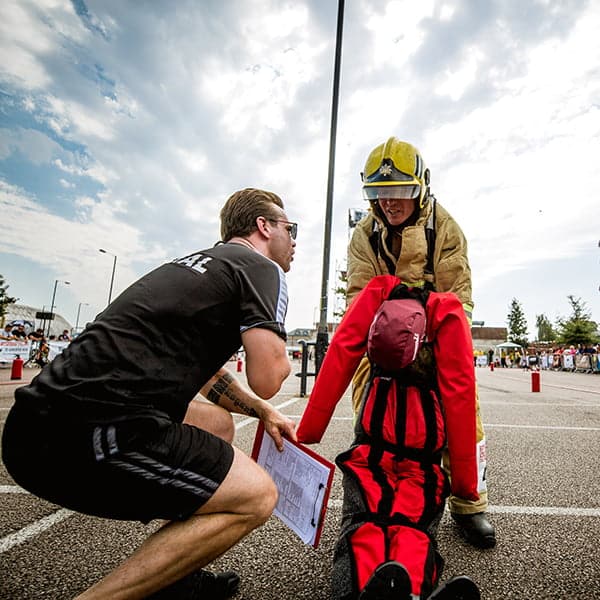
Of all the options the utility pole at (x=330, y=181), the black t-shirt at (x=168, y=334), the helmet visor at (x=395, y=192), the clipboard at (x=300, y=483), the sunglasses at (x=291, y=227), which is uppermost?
the utility pole at (x=330, y=181)

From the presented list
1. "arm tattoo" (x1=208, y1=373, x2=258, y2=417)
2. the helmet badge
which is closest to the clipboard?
"arm tattoo" (x1=208, y1=373, x2=258, y2=417)

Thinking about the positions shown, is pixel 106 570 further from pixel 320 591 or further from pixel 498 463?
pixel 498 463

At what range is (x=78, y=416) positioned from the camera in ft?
4.17

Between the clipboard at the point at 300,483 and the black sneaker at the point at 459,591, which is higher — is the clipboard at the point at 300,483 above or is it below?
above

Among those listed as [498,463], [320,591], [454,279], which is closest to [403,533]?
[320,591]

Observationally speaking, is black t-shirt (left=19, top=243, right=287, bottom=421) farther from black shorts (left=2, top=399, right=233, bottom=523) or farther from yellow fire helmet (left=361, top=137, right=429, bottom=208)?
yellow fire helmet (left=361, top=137, right=429, bottom=208)

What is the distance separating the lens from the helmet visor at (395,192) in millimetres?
2412

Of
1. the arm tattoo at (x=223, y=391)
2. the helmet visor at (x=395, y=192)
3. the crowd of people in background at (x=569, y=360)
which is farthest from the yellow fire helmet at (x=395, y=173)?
the crowd of people in background at (x=569, y=360)

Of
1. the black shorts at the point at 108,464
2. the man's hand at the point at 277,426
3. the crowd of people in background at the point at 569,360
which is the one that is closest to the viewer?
the black shorts at the point at 108,464

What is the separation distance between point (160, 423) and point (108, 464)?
7.3 inches

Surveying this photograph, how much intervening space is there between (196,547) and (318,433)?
2.93 feet

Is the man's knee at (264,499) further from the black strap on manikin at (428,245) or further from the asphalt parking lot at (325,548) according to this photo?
the black strap on manikin at (428,245)

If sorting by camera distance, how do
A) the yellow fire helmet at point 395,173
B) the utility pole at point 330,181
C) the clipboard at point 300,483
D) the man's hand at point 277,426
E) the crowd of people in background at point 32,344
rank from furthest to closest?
the crowd of people in background at point 32,344
the utility pole at point 330,181
the yellow fire helmet at point 395,173
the man's hand at point 277,426
the clipboard at point 300,483

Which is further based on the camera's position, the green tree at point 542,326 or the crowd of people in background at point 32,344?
the green tree at point 542,326
